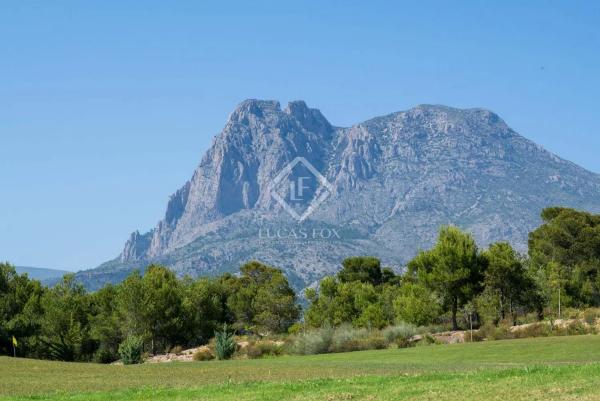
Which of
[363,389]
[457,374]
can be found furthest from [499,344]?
[363,389]

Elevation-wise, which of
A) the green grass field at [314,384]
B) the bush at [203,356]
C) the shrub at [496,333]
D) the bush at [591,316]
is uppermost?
the bush at [591,316]

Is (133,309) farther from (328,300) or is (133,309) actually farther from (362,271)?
(362,271)

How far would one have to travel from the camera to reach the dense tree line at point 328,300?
60.9m

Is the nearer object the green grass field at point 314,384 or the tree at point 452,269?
the green grass field at point 314,384

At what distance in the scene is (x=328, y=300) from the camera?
7700 cm

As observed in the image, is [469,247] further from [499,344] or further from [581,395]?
[581,395]

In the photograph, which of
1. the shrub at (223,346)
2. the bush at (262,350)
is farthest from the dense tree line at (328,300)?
the shrub at (223,346)

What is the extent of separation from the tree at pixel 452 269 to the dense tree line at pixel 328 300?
76 millimetres

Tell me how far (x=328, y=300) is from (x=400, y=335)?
2551cm

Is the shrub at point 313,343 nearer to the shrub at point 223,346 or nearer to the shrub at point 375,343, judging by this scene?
the shrub at point 375,343

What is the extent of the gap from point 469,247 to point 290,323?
104 ft

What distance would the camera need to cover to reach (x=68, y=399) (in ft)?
67.9

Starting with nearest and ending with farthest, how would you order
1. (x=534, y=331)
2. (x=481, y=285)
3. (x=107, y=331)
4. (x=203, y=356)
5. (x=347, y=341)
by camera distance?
1. (x=534, y=331)
2. (x=347, y=341)
3. (x=203, y=356)
4. (x=481, y=285)
5. (x=107, y=331)

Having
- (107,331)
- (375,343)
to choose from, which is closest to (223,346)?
(375,343)
